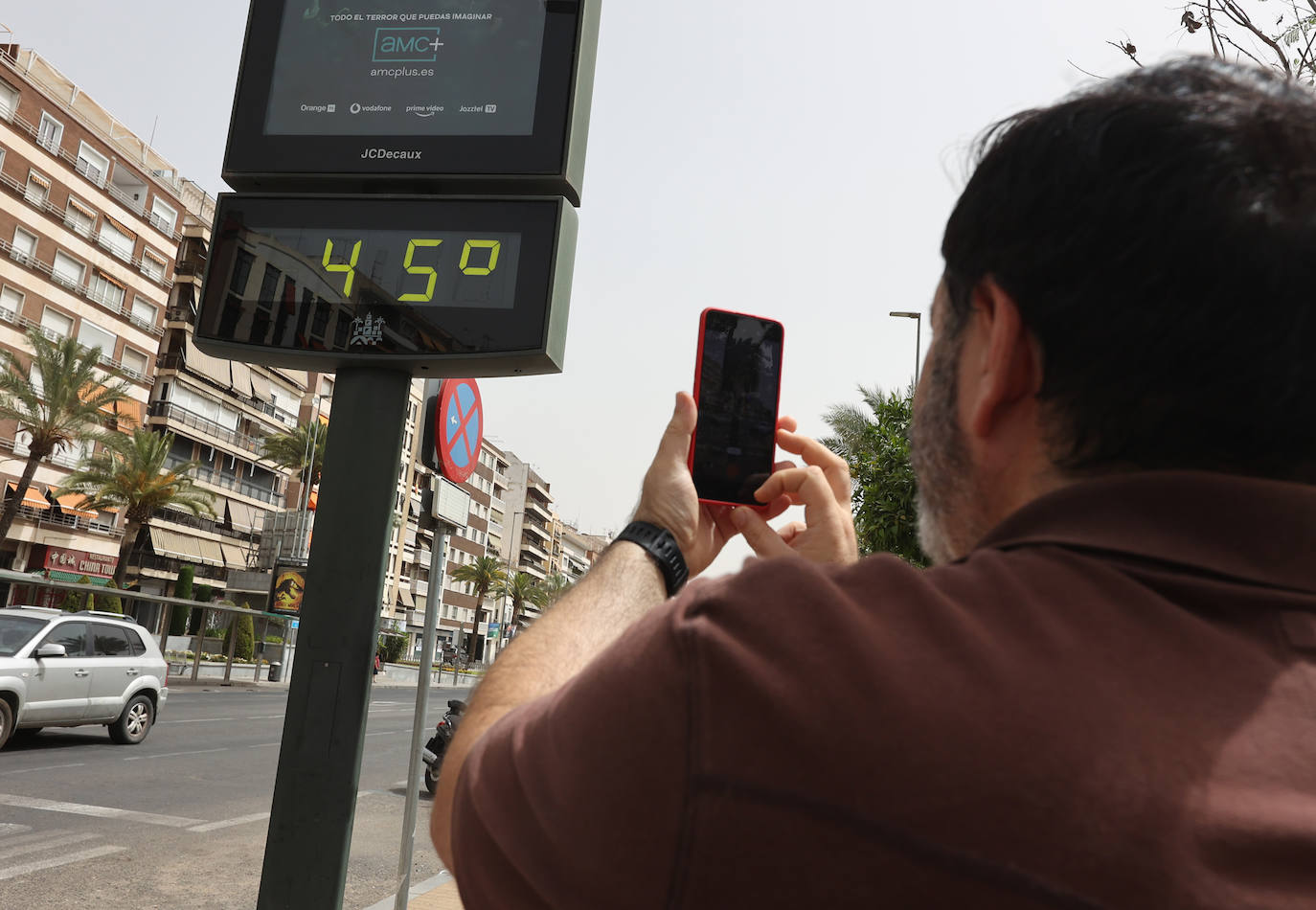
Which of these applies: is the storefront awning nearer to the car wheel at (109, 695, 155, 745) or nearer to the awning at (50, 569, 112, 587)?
the awning at (50, 569, 112, 587)

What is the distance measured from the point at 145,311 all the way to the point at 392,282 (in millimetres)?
52447

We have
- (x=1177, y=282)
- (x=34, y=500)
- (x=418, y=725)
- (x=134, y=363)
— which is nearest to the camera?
(x=1177, y=282)

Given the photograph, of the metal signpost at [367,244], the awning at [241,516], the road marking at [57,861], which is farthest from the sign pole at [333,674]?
the awning at [241,516]

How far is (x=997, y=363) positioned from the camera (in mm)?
997

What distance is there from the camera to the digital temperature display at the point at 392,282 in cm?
278

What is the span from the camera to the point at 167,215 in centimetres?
5194

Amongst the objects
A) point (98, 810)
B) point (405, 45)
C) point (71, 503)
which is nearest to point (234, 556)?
point (71, 503)

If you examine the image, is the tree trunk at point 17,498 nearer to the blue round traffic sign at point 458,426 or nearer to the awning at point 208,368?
the awning at point 208,368

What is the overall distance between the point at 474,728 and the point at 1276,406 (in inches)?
31.2

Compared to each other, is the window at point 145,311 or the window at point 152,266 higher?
the window at point 152,266

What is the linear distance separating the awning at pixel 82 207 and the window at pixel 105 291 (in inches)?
97.1

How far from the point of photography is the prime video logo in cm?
299

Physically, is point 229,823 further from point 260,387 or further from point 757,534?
point 260,387

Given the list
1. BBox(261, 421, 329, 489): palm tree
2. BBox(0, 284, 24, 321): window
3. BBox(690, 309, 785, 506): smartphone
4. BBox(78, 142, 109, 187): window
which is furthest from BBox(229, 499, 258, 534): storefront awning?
BBox(690, 309, 785, 506): smartphone
